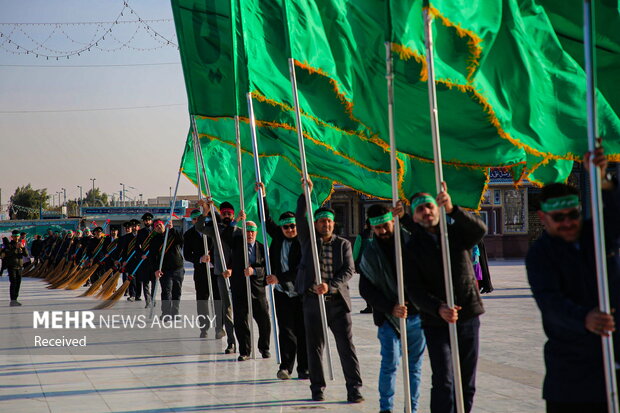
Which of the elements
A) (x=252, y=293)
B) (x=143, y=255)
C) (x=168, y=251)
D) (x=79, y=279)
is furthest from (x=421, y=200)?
(x=79, y=279)

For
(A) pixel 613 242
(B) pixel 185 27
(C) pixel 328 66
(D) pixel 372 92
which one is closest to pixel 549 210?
(A) pixel 613 242

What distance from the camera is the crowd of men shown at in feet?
13.8

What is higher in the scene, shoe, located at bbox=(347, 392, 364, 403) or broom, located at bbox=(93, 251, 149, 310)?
broom, located at bbox=(93, 251, 149, 310)

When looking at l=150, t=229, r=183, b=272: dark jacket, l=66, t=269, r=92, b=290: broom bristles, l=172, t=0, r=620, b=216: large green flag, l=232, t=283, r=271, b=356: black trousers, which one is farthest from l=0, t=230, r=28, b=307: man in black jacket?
l=232, t=283, r=271, b=356: black trousers

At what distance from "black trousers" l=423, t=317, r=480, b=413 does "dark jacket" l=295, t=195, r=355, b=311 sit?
2.37 m

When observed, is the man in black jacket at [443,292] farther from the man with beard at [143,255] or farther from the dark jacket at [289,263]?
the man with beard at [143,255]

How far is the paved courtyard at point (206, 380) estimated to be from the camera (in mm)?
7537

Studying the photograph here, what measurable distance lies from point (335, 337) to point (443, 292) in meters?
2.48

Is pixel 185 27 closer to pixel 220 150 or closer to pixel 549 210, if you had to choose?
pixel 220 150

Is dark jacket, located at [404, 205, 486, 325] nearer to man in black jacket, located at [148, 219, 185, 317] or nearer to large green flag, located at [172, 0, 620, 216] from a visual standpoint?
large green flag, located at [172, 0, 620, 216]

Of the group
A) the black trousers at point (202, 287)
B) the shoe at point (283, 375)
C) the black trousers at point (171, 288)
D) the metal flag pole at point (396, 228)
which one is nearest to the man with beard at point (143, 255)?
the black trousers at point (171, 288)

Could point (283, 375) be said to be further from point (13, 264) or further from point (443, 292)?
point (13, 264)

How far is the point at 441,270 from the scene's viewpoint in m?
5.71

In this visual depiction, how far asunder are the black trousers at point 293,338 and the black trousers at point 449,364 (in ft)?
11.0
